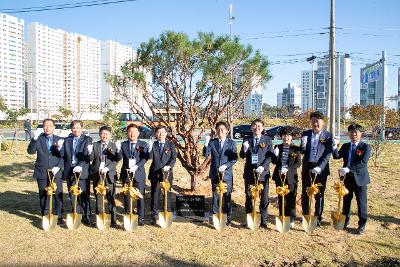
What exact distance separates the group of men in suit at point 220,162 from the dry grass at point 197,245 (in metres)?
0.37

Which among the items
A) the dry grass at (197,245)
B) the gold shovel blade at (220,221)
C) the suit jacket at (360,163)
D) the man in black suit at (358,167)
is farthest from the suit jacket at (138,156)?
the suit jacket at (360,163)

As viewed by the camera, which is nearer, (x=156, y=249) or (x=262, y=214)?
(x=156, y=249)

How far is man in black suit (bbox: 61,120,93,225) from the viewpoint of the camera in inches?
234

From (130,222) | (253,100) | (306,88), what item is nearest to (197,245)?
(130,222)

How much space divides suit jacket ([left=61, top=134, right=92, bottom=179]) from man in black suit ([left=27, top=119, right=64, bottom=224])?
115 millimetres

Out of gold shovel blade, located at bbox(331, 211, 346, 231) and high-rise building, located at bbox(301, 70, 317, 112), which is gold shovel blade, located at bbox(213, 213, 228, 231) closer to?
gold shovel blade, located at bbox(331, 211, 346, 231)

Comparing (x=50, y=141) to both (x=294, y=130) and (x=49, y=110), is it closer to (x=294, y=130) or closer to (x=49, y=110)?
(x=294, y=130)

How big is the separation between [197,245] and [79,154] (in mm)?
2359

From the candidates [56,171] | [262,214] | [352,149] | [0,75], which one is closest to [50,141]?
[56,171]

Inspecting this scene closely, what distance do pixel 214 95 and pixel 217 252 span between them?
10.9ft

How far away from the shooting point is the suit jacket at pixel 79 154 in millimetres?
5953

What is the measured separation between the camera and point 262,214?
581 cm

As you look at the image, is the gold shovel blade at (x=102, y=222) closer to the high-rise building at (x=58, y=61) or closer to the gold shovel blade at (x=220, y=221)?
the gold shovel blade at (x=220, y=221)

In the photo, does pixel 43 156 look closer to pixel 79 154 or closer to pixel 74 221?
pixel 79 154
